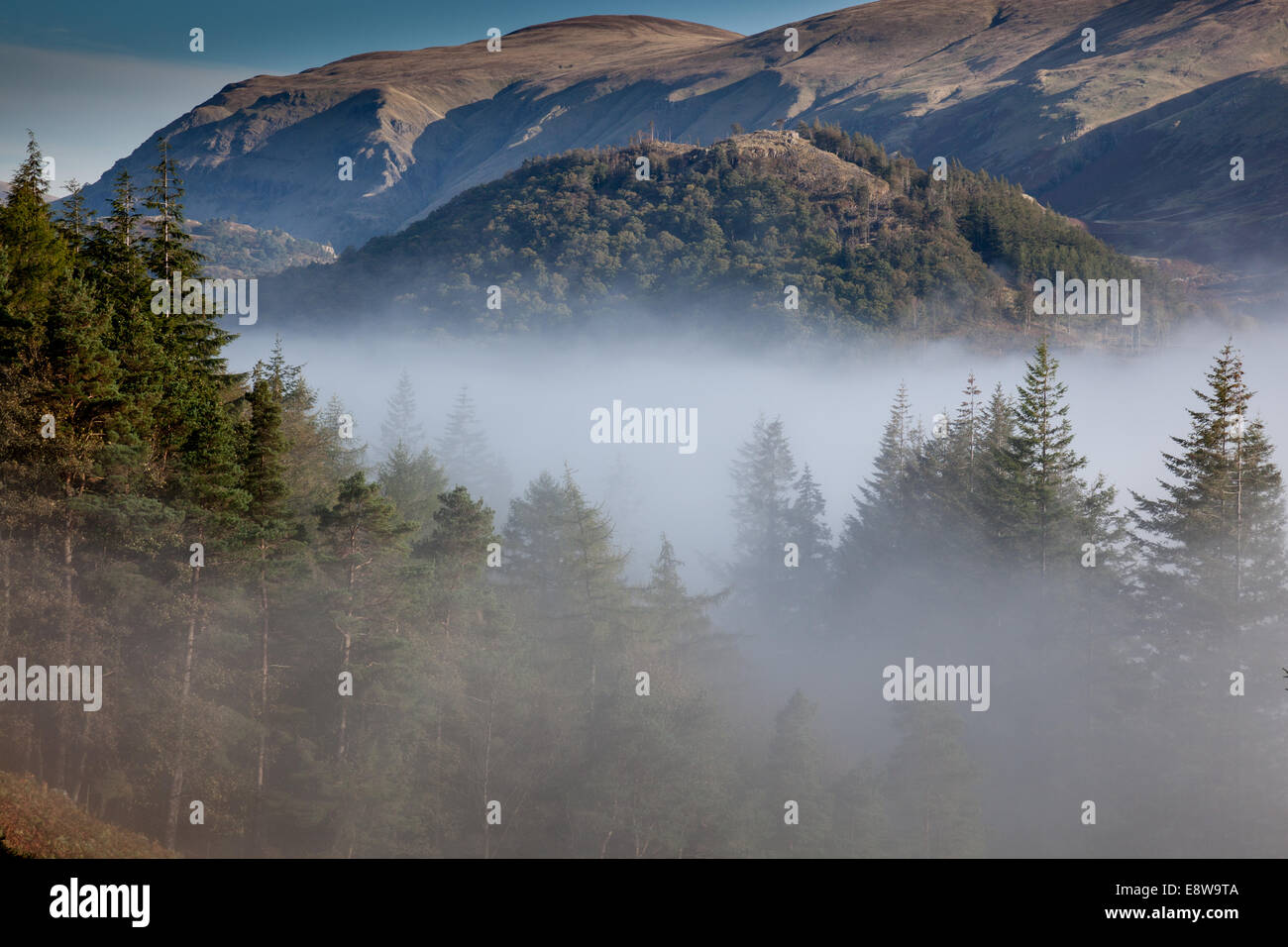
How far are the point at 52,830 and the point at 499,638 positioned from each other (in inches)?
994

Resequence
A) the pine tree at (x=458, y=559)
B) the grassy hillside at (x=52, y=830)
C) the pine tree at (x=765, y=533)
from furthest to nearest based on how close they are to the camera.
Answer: the pine tree at (x=765, y=533) < the pine tree at (x=458, y=559) < the grassy hillside at (x=52, y=830)

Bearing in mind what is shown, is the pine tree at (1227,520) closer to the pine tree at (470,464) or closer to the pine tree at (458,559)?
the pine tree at (458,559)

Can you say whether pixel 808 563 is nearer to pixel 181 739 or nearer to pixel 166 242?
pixel 166 242

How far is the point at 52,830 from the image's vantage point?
28.4 m

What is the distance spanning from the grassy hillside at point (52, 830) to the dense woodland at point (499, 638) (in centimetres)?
376

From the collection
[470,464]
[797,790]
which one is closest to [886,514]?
[797,790]

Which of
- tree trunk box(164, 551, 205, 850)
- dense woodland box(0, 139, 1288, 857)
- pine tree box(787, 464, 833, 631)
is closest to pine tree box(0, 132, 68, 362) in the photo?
dense woodland box(0, 139, 1288, 857)

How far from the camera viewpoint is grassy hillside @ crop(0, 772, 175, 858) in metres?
26.6

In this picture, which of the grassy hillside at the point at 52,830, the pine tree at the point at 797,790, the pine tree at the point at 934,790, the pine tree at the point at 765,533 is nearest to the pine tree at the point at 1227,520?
the pine tree at the point at 934,790

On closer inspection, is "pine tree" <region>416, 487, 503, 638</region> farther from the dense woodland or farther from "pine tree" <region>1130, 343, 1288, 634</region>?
"pine tree" <region>1130, 343, 1288, 634</region>

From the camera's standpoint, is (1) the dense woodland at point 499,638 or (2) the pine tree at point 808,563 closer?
(1) the dense woodland at point 499,638

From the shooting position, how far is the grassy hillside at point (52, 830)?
26578mm
